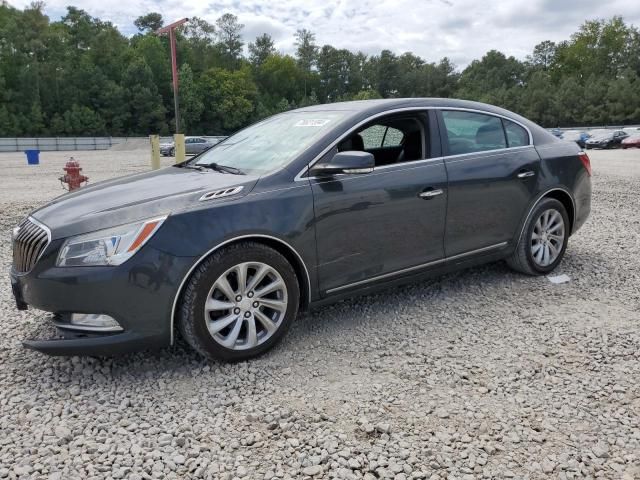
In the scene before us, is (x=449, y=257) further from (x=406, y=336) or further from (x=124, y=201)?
(x=124, y=201)

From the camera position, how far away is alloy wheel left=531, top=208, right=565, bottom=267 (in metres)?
4.89

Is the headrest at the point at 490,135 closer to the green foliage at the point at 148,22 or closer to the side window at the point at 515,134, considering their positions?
the side window at the point at 515,134

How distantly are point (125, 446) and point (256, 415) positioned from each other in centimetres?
65

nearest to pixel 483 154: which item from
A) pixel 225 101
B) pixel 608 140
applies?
pixel 608 140

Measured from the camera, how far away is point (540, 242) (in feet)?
16.2

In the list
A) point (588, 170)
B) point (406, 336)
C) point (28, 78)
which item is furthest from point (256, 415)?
point (28, 78)

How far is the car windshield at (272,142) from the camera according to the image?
3717 millimetres

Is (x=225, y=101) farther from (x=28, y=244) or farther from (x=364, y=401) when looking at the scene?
(x=364, y=401)

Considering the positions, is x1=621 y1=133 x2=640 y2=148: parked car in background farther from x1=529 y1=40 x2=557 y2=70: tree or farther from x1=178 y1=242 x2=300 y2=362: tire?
x1=529 y1=40 x2=557 y2=70: tree

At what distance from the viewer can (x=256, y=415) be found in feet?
9.28

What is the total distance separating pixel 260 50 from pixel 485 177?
11604 cm

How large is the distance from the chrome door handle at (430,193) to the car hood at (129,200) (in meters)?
1.29

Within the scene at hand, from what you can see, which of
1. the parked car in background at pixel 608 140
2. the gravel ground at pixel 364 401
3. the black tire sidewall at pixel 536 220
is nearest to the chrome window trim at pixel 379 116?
the black tire sidewall at pixel 536 220

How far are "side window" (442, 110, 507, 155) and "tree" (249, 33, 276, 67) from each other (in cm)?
11097
